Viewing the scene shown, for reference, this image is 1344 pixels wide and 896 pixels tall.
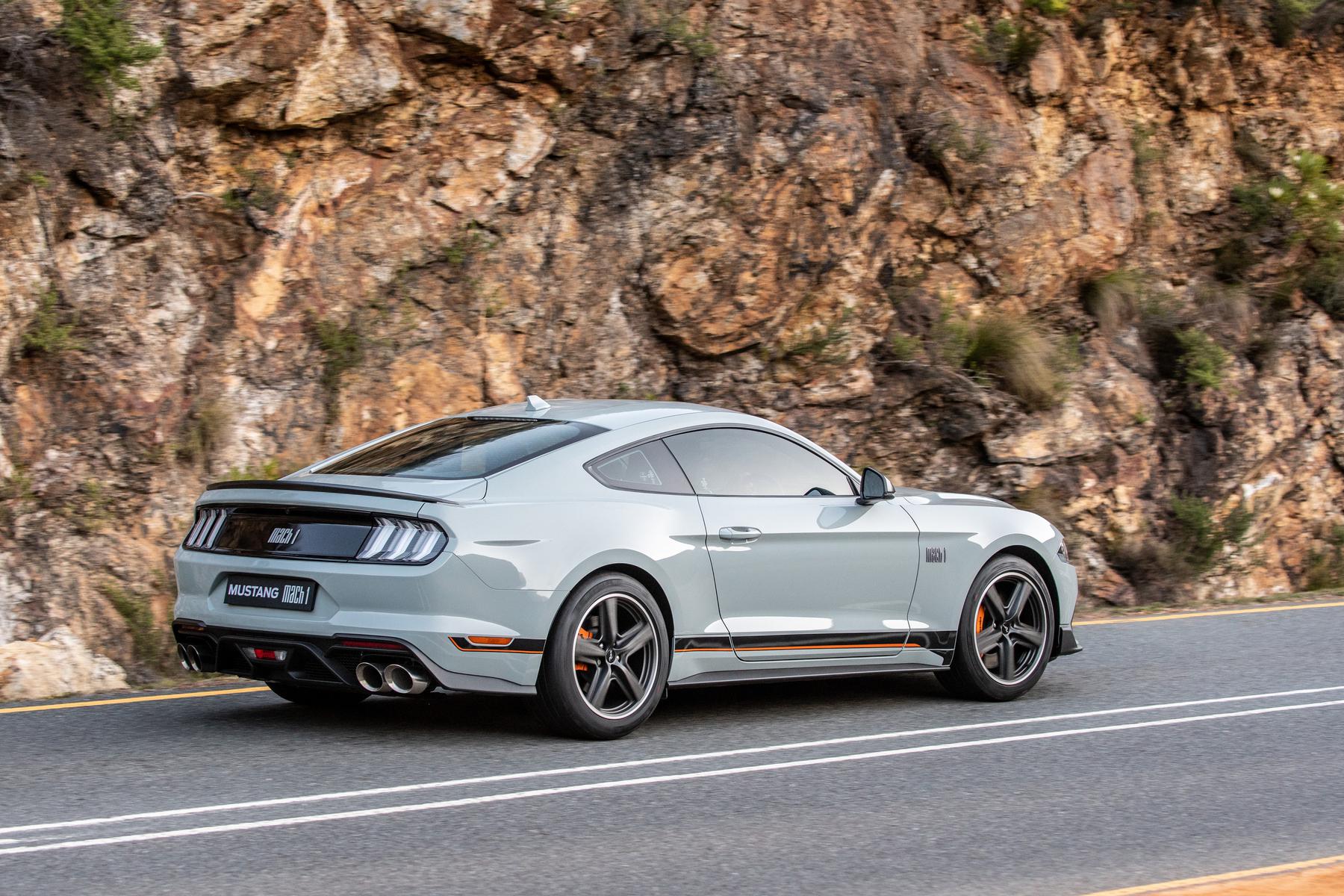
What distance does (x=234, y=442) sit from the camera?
1195 cm

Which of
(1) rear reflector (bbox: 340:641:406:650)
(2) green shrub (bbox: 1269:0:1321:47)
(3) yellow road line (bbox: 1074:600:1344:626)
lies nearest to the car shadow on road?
(1) rear reflector (bbox: 340:641:406:650)

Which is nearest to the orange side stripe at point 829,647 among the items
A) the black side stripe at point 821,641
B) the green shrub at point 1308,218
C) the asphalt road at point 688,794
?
the black side stripe at point 821,641

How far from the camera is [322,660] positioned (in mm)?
6480

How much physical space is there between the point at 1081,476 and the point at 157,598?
359 inches

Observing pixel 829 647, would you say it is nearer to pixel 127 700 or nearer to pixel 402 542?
pixel 402 542

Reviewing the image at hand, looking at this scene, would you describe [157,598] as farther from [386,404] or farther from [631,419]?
[631,419]

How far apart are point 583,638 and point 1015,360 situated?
377 inches

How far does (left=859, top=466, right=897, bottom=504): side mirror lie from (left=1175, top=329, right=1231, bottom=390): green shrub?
32.0ft

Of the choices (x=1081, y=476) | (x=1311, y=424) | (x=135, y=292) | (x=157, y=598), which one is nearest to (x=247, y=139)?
(x=135, y=292)

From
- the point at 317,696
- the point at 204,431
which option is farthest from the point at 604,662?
the point at 204,431

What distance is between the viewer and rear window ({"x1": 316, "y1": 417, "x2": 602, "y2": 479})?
23.1 ft

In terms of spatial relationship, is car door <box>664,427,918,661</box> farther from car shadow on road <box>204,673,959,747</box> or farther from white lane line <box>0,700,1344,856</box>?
white lane line <box>0,700,1344,856</box>

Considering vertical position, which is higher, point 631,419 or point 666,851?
point 631,419

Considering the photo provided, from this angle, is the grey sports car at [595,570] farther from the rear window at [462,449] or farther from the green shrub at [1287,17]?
the green shrub at [1287,17]
